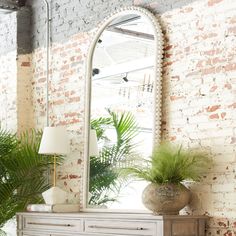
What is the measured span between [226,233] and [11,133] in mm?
3021

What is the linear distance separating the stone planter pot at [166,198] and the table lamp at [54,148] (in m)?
1.32

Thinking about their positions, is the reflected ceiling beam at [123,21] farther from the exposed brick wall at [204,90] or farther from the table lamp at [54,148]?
the table lamp at [54,148]

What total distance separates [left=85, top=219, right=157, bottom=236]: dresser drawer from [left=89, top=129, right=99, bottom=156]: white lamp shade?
796mm

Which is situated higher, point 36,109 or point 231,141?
point 36,109

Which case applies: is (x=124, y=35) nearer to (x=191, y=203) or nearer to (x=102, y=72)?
(x=102, y=72)

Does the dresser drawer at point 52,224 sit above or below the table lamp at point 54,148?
below

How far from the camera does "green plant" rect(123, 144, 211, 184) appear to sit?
15.5 feet

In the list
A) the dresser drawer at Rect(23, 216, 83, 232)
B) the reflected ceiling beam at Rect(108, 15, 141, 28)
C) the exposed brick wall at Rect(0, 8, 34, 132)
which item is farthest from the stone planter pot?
the exposed brick wall at Rect(0, 8, 34, 132)

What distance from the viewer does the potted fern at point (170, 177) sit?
4.69 m

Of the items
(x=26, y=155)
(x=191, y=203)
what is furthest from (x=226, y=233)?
(x=26, y=155)

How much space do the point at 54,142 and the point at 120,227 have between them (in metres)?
1.31

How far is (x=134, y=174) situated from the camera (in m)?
5.01

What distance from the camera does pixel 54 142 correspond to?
5.88 metres

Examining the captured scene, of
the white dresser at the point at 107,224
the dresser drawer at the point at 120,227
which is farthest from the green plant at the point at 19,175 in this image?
the dresser drawer at the point at 120,227
